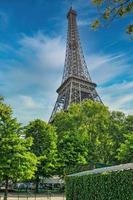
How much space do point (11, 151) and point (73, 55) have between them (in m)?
60.8

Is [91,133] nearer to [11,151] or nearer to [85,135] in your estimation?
[85,135]

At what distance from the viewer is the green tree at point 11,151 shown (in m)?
36.1

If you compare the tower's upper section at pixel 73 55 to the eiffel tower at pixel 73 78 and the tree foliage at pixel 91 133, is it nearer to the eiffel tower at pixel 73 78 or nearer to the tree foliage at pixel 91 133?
the eiffel tower at pixel 73 78

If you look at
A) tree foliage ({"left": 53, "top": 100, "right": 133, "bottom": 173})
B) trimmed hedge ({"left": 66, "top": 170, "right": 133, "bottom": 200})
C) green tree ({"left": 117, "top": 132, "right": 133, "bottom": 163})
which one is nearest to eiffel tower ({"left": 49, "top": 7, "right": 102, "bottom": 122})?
tree foliage ({"left": 53, "top": 100, "right": 133, "bottom": 173})

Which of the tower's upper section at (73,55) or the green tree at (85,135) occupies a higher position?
the tower's upper section at (73,55)

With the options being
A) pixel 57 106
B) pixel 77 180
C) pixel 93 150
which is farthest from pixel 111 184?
pixel 57 106

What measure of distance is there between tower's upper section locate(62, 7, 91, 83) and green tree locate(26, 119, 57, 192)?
35.1 metres

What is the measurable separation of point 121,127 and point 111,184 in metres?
43.0

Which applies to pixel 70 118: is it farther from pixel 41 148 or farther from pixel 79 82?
pixel 79 82

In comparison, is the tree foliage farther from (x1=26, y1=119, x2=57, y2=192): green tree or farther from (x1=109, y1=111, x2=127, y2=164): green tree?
(x1=26, y1=119, x2=57, y2=192): green tree

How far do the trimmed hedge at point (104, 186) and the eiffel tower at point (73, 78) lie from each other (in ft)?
171

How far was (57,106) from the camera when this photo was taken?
84.2 meters

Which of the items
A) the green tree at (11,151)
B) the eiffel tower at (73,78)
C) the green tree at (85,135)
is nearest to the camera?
the green tree at (11,151)

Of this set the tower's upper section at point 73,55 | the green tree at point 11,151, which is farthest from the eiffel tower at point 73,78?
the green tree at point 11,151
